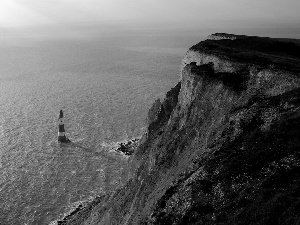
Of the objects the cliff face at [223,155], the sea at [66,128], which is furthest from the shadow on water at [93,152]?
the cliff face at [223,155]

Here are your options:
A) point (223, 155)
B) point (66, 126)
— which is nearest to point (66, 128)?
point (66, 126)

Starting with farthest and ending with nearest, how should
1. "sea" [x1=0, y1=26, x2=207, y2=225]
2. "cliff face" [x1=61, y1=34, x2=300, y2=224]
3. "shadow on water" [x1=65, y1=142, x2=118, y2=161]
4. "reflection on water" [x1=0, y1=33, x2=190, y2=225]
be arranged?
1. "shadow on water" [x1=65, y1=142, x2=118, y2=161]
2. "reflection on water" [x1=0, y1=33, x2=190, y2=225]
3. "sea" [x1=0, y1=26, x2=207, y2=225]
4. "cliff face" [x1=61, y1=34, x2=300, y2=224]

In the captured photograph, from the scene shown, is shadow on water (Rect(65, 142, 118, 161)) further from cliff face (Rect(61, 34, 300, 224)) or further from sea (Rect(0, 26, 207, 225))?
cliff face (Rect(61, 34, 300, 224))

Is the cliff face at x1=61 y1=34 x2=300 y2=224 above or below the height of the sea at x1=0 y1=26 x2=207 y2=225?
above

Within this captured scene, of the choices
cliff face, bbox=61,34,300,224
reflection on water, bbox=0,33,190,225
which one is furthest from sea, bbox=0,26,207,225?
cliff face, bbox=61,34,300,224

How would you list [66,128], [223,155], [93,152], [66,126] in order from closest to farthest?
1. [223,155]
2. [93,152]
3. [66,128]
4. [66,126]

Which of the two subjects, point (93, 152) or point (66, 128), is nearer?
point (93, 152)

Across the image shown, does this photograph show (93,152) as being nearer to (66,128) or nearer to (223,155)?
(66,128)
